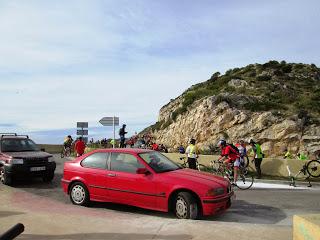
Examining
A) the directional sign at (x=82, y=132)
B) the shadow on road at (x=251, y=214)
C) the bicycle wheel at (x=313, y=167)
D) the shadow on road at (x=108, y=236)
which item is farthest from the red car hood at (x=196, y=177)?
the directional sign at (x=82, y=132)

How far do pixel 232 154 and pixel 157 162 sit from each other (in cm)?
543

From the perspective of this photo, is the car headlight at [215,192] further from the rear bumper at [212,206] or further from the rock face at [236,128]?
the rock face at [236,128]

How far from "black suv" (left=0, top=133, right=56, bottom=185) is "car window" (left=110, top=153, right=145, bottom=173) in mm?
4696

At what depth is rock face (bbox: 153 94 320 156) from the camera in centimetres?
3053

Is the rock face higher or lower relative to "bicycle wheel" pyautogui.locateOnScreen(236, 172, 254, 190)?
higher

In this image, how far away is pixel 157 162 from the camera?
1005 cm

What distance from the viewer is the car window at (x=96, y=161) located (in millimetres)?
10402

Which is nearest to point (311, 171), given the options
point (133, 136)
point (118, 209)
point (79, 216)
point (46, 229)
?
point (118, 209)

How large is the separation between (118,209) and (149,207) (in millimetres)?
1129

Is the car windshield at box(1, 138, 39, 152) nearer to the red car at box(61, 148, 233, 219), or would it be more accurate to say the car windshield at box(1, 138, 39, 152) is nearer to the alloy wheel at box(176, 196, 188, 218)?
the red car at box(61, 148, 233, 219)

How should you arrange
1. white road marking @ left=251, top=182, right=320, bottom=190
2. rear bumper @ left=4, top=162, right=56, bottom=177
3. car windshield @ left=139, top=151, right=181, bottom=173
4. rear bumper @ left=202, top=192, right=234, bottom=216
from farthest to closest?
white road marking @ left=251, top=182, right=320, bottom=190 → rear bumper @ left=4, top=162, right=56, bottom=177 → car windshield @ left=139, top=151, right=181, bottom=173 → rear bumper @ left=202, top=192, right=234, bottom=216

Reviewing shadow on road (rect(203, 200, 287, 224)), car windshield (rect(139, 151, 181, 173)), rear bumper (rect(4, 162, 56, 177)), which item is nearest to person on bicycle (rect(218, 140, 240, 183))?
shadow on road (rect(203, 200, 287, 224))

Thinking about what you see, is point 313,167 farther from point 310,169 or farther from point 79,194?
point 79,194

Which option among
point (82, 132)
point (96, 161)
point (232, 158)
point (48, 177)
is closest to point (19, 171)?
point (48, 177)
